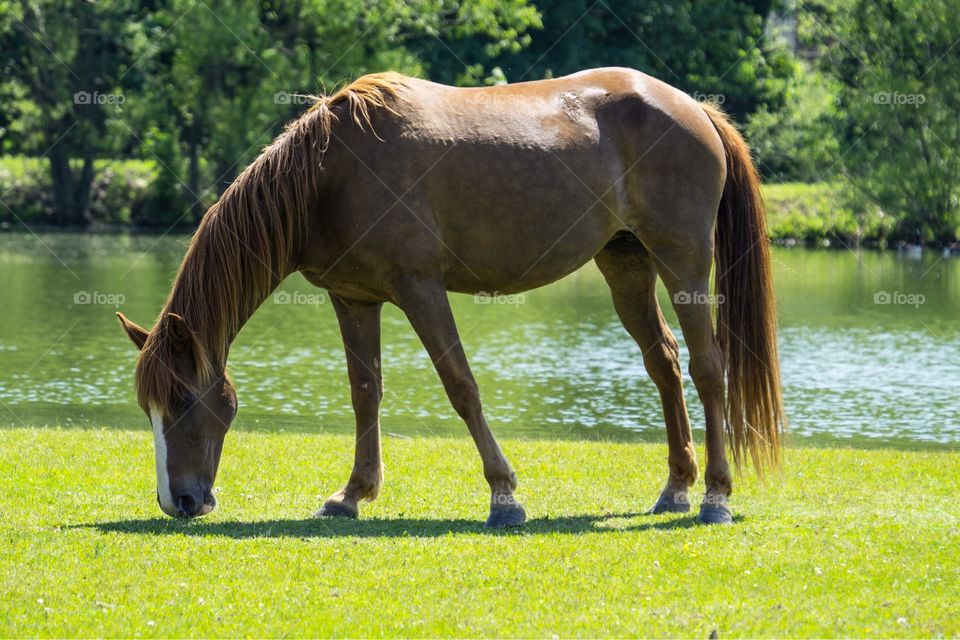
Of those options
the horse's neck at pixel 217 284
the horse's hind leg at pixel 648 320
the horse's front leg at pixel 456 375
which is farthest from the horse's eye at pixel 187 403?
the horse's hind leg at pixel 648 320

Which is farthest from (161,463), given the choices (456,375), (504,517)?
(504,517)

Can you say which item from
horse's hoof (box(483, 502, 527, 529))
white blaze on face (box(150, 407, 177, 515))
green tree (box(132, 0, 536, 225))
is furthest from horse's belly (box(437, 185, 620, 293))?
green tree (box(132, 0, 536, 225))

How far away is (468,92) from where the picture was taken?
8.03 metres

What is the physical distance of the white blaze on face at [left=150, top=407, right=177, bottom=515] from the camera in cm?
695

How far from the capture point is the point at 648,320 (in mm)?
8688

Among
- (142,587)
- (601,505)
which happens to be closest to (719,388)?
(601,505)

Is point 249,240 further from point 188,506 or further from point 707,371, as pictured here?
point 707,371

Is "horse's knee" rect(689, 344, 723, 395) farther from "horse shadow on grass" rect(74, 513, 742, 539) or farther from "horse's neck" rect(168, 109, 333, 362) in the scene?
"horse's neck" rect(168, 109, 333, 362)

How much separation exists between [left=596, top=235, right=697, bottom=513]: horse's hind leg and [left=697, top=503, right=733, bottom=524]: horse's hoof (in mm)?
795

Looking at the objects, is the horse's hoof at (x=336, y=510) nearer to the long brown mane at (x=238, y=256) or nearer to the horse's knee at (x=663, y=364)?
the long brown mane at (x=238, y=256)

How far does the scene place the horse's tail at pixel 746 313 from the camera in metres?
8.21

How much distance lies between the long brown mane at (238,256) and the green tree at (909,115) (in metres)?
29.7

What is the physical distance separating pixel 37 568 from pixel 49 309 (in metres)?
16.7

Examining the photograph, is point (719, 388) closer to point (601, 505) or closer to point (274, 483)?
point (601, 505)
